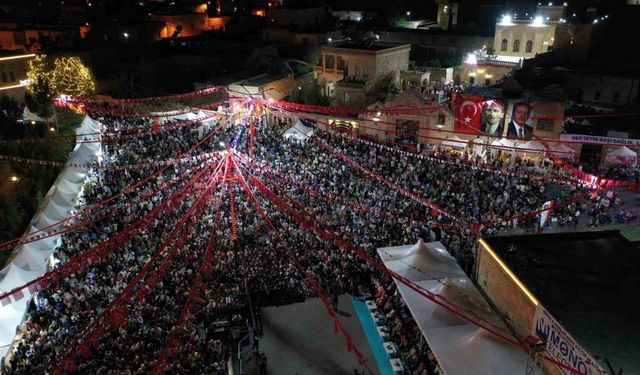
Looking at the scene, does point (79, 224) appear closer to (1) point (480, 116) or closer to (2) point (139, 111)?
(2) point (139, 111)

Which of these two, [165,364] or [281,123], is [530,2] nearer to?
[281,123]

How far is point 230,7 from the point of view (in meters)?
50.4

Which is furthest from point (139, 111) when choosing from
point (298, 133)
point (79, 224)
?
point (79, 224)

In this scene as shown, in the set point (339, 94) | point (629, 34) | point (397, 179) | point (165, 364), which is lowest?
point (165, 364)

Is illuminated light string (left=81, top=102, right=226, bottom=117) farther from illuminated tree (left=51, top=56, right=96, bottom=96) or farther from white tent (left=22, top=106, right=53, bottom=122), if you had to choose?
white tent (left=22, top=106, right=53, bottom=122)

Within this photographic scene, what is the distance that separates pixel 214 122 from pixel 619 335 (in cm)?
2163

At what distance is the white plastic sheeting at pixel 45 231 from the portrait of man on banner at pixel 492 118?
55.8 feet

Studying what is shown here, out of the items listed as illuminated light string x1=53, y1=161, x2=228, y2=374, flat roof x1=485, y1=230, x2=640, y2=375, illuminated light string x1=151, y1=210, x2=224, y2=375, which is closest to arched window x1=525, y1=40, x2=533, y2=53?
flat roof x1=485, y1=230, x2=640, y2=375

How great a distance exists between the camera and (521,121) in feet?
73.2

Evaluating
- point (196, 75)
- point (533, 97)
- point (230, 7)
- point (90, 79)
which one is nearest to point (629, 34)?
point (533, 97)

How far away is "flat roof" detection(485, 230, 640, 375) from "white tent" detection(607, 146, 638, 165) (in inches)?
377

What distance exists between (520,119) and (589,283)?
13.6m

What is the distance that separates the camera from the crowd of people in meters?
11.6

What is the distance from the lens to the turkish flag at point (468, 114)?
75.7ft
